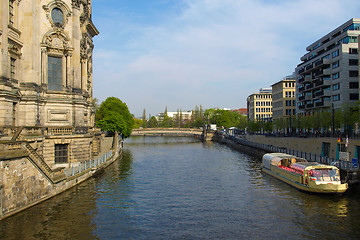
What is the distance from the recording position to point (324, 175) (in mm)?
31984

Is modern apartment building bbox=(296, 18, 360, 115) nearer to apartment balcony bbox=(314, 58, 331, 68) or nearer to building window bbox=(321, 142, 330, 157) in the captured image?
apartment balcony bbox=(314, 58, 331, 68)

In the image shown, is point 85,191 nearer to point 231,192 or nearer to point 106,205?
point 106,205

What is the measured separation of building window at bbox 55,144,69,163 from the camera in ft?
130

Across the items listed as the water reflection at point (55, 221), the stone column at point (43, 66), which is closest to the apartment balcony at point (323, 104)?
the stone column at point (43, 66)

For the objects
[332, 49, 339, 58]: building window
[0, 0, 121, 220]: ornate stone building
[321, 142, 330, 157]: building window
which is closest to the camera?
[0, 0, 121, 220]: ornate stone building

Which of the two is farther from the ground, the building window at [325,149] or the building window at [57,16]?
the building window at [57,16]

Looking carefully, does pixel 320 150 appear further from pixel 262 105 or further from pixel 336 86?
pixel 262 105

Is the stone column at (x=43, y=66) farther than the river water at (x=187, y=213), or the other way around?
the stone column at (x=43, y=66)

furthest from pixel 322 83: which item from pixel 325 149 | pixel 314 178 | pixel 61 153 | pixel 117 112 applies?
pixel 61 153

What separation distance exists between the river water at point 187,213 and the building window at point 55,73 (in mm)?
12682

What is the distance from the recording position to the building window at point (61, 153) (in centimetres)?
3975

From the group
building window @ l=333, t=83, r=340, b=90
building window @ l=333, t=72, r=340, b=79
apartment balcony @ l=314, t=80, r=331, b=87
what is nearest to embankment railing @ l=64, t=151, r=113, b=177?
building window @ l=333, t=83, r=340, b=90

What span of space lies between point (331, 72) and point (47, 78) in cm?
6542

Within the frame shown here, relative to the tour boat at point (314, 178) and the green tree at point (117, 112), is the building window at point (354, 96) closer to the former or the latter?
A: the tour boat at point (314, 178)
